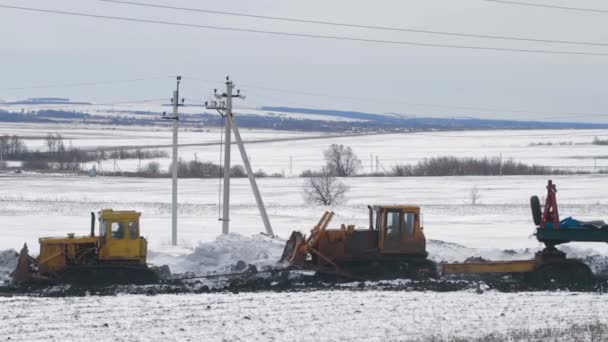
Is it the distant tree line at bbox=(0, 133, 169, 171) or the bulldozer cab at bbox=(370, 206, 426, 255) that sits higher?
A: the bulldozer cab at bbox=(370, 206, 426, 255)

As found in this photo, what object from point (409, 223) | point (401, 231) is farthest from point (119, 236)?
point (409, 223)

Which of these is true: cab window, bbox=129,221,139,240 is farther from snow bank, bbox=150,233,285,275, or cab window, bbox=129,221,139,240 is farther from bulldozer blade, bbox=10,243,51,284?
snow bank, bbox=150,233,285,275

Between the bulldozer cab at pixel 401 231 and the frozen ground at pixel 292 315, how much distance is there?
321cm

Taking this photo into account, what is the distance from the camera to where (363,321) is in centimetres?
1862

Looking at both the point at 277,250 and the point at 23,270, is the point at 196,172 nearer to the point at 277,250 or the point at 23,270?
the point at 277,250

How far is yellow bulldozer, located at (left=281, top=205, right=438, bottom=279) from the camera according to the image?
26.5 meters

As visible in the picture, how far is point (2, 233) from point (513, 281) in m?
21.5

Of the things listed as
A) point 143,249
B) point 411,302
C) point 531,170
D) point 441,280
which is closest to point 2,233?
point 143,249

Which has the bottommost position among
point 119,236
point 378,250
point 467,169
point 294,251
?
point 467,169

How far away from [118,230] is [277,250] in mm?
6487

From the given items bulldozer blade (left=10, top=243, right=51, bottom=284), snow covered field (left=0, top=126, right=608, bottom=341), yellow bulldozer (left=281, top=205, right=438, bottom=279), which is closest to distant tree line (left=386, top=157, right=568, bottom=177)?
snow covered field (left=0, top=126, right=608, bottom=341)

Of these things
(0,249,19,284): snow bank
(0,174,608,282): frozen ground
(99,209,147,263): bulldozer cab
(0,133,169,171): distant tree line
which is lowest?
(0,133,169,171): distant tree line

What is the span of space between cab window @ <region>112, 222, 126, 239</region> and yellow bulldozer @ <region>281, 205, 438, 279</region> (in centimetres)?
439

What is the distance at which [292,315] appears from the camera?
19359 mm
